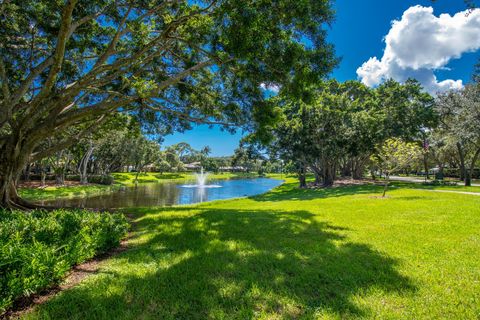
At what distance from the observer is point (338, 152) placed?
29562mm

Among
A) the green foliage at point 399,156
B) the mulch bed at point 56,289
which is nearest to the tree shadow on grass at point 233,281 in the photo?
the mulch bed at point 56,289

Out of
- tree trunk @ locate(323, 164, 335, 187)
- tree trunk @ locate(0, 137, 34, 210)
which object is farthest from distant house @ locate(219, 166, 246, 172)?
tree trunk @ locate(0, 137, 34, 210)

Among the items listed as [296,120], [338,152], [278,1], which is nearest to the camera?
[278,1]

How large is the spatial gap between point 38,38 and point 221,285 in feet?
42.9

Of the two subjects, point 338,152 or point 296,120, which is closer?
point 296,120

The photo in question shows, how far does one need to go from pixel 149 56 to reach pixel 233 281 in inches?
348

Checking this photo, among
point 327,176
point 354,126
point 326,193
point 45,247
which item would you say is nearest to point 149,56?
point 45,247

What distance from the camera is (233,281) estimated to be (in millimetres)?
3930

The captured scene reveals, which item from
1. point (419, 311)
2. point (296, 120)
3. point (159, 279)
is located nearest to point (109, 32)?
point (159, 279)

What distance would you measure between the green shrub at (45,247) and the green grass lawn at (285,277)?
1.23 feet

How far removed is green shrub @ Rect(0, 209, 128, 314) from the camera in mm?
3170

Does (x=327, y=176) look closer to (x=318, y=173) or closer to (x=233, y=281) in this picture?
(x=318, y=173)

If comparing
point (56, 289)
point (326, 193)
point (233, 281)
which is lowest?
point (326, 193)

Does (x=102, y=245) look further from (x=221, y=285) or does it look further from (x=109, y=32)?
(x=109, y=32)
